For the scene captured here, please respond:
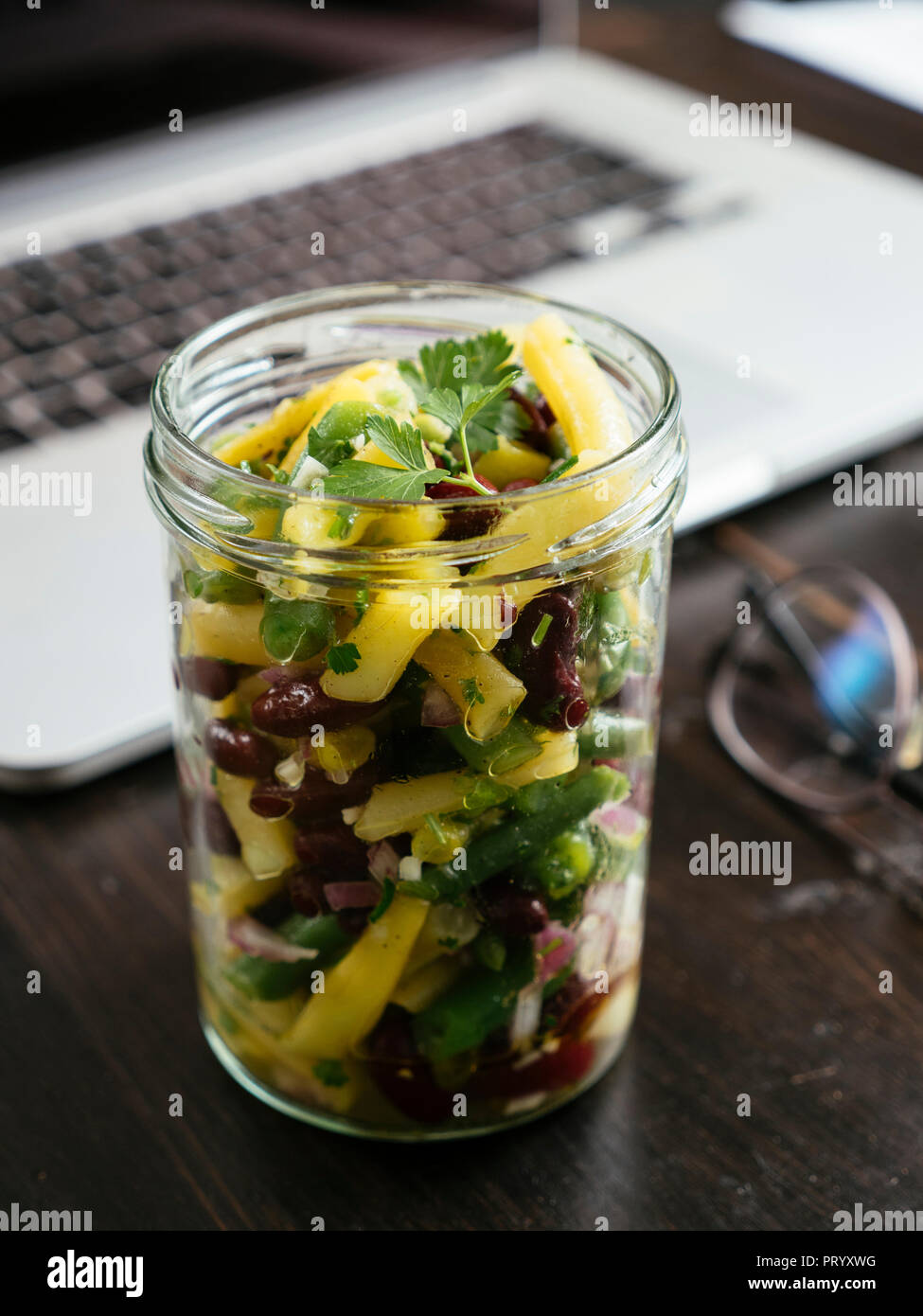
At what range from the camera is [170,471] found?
51cm

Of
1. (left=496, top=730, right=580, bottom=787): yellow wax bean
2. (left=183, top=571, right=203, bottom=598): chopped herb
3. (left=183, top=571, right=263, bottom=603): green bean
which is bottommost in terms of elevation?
(left=496, top=730, right=580, bottom=787): yellow wax bean

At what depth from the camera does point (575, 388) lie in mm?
534

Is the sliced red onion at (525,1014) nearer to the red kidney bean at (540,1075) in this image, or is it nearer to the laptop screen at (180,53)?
the red kidney bean at (540,1075)

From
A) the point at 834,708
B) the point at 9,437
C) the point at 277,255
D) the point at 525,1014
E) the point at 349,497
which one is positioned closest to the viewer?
the point at 349,497

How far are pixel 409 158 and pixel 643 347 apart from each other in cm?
90

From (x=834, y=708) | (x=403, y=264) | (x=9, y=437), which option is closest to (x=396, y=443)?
(x=834, y=708)

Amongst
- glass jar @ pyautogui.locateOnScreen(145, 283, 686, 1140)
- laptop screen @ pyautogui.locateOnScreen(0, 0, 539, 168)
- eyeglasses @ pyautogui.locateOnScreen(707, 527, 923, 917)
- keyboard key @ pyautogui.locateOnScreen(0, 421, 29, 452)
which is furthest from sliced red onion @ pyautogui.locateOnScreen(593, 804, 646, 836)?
laptop screen @ pyautogui.locateOnScreen(0, 0, 539, 168)

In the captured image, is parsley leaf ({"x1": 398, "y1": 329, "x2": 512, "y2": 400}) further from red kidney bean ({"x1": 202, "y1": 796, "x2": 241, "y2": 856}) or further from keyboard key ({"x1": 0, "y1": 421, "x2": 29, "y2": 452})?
keyboard key ({"x1": 0, "y1": 421, "x2": 29, "y2": 452})

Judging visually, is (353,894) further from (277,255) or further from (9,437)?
(277,255)

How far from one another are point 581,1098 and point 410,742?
0.22m

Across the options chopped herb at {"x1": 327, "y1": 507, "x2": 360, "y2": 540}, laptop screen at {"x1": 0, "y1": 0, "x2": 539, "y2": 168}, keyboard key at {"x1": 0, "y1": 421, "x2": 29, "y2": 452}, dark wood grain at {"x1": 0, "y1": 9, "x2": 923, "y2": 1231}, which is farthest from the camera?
laptop screen at {"x1": 0, "y1": 0, "x2": 539, "y2": 168}

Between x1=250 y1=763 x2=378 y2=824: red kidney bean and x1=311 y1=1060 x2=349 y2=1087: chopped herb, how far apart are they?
120mm

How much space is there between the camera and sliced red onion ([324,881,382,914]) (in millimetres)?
515

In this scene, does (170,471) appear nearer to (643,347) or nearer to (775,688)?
(643,347)
